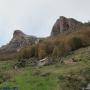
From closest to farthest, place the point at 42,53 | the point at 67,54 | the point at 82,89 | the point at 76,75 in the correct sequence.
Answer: the point at 82,89, the point at 76,75, the point at 67,54, the point at 42,53

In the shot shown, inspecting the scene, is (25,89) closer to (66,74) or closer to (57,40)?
(66,74)

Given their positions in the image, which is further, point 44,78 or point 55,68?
point 55,68

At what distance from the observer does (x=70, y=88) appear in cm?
4059

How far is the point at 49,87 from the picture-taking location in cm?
4072

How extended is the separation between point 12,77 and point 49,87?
332 inches

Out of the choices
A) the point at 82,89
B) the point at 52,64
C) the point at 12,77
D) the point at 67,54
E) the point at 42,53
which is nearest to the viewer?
the point at 82,89

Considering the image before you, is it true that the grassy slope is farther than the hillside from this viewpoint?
No

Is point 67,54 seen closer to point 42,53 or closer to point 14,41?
point 42,53

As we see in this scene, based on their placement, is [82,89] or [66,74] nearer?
[82,89]

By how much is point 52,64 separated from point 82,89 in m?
16.5

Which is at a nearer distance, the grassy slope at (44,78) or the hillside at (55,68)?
the grassy slope at (44,78)

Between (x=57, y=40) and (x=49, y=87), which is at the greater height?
(x=57, y=40)

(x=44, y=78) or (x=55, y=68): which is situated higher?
(x=55, y=68)

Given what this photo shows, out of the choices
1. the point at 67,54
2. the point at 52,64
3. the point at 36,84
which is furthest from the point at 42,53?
the point at 36,84
